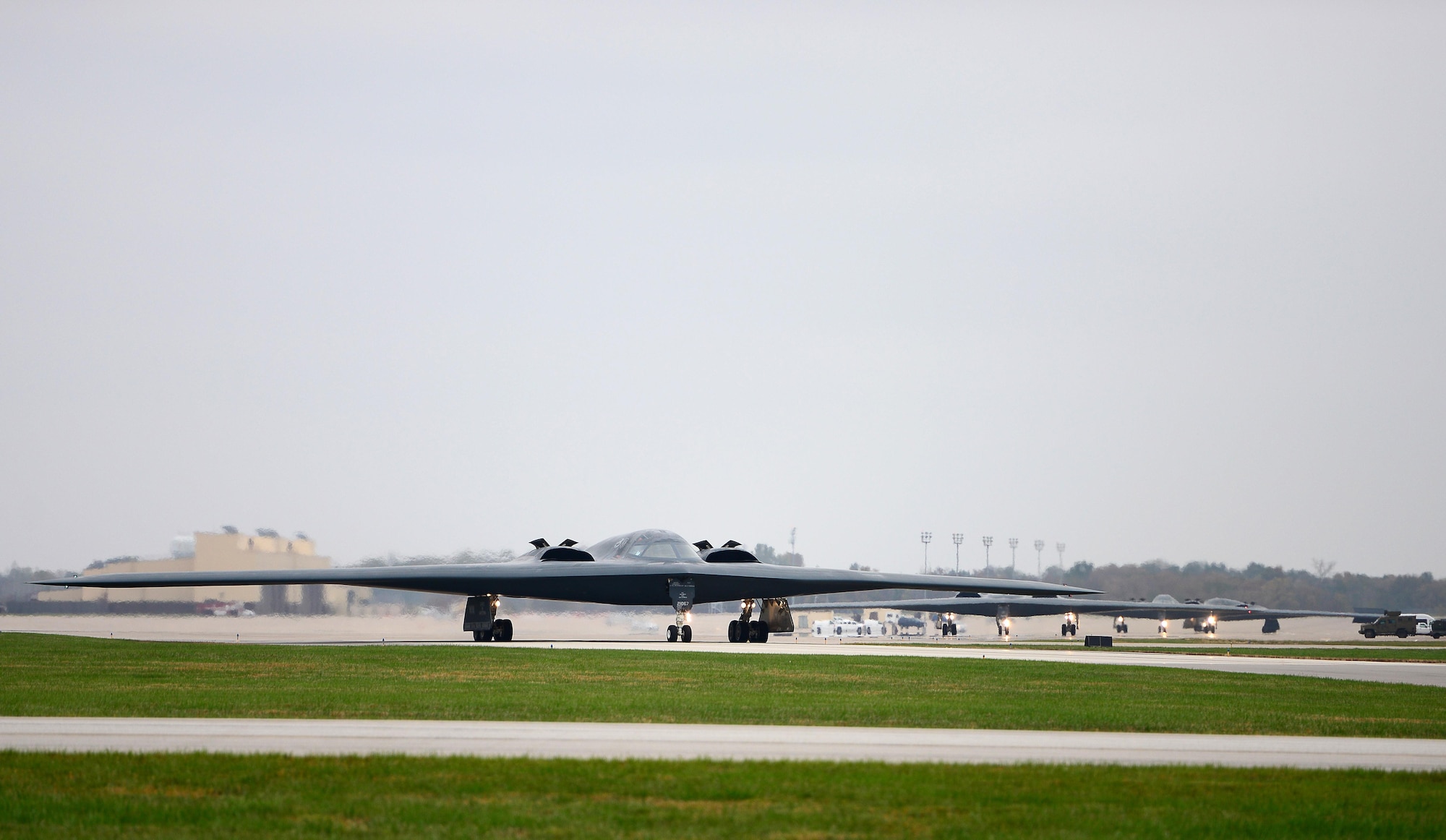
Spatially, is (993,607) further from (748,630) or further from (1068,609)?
(748,630)

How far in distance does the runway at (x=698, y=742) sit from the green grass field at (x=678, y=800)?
33.7 inches

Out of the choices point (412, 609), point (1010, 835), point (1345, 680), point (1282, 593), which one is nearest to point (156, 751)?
point (1010, 835)

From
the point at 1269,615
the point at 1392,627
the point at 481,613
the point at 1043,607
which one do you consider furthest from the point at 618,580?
the point at 1269,615

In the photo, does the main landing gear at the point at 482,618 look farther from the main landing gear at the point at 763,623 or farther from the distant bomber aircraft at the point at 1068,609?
the distant bomber aircraft at the point at 1068,609

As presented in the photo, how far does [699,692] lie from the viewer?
21.8 metres

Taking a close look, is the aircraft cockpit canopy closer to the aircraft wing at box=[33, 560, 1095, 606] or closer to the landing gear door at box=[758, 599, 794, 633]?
the aircraft wing at box=[33, 560, 1095, 606]

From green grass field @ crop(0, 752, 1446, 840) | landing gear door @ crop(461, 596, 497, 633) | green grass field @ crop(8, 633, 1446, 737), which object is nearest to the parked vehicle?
landing gear door @ crop(461, 596, 497, 633)

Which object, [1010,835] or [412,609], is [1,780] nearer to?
[1010,835]

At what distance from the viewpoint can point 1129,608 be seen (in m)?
104

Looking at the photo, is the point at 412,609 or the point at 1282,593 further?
the point at 1282,593

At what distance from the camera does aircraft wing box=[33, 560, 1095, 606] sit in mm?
43625

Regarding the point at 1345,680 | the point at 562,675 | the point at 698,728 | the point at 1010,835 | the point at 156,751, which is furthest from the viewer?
the point at 1345,680

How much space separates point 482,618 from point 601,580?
528 cm

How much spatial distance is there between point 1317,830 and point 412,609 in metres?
52.1
